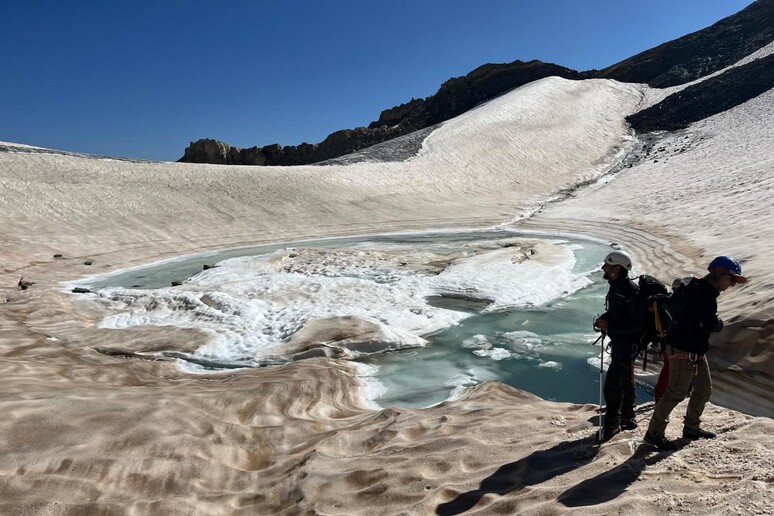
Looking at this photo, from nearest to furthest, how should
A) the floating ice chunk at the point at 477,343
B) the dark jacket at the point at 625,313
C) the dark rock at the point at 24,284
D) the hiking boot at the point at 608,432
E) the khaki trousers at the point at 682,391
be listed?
the khaki trousers at the point at 682,391
the dark jacket at the point at 625,313
the hiking boot at the point at 608,432
the floating ice chunk at the point at 477,343
the dark rock at the point at 24,284

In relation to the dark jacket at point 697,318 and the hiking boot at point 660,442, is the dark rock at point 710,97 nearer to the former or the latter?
the dark jacket at point 697,318

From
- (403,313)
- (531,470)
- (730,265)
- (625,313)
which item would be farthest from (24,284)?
(730,265)

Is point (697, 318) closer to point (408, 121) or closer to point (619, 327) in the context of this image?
point (619, 327)

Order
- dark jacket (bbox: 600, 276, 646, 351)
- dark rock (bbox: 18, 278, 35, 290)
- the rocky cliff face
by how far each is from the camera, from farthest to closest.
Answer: the rocky cliff face, dark rock (bbox: 18, 278, 35, 290), dark jacket (bbox: 600, 276, 646, 351)

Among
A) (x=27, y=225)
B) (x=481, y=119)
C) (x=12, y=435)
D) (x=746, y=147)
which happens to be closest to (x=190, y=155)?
(x=481, y=119)

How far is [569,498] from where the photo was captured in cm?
326

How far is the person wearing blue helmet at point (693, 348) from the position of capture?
12.3 ft

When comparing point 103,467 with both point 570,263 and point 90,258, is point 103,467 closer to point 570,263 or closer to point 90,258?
point 570,263

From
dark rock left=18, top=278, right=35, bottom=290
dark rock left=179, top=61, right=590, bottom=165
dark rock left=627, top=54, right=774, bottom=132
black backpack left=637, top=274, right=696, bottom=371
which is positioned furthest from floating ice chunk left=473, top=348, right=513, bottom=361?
dark rock left=179, top=61, right=590, bottom=165

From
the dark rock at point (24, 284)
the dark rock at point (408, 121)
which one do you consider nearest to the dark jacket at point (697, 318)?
the dark rock at point (24, 284)

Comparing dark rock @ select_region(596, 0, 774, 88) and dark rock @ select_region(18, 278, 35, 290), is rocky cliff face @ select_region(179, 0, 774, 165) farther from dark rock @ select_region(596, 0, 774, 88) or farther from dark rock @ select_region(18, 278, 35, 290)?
dark rock @ select_region(18, 278, 35, 290)

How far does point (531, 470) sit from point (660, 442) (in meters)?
0.96

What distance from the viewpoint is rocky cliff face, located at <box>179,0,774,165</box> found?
49156 millimetres

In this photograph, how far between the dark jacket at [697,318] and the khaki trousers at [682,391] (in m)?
0.09
